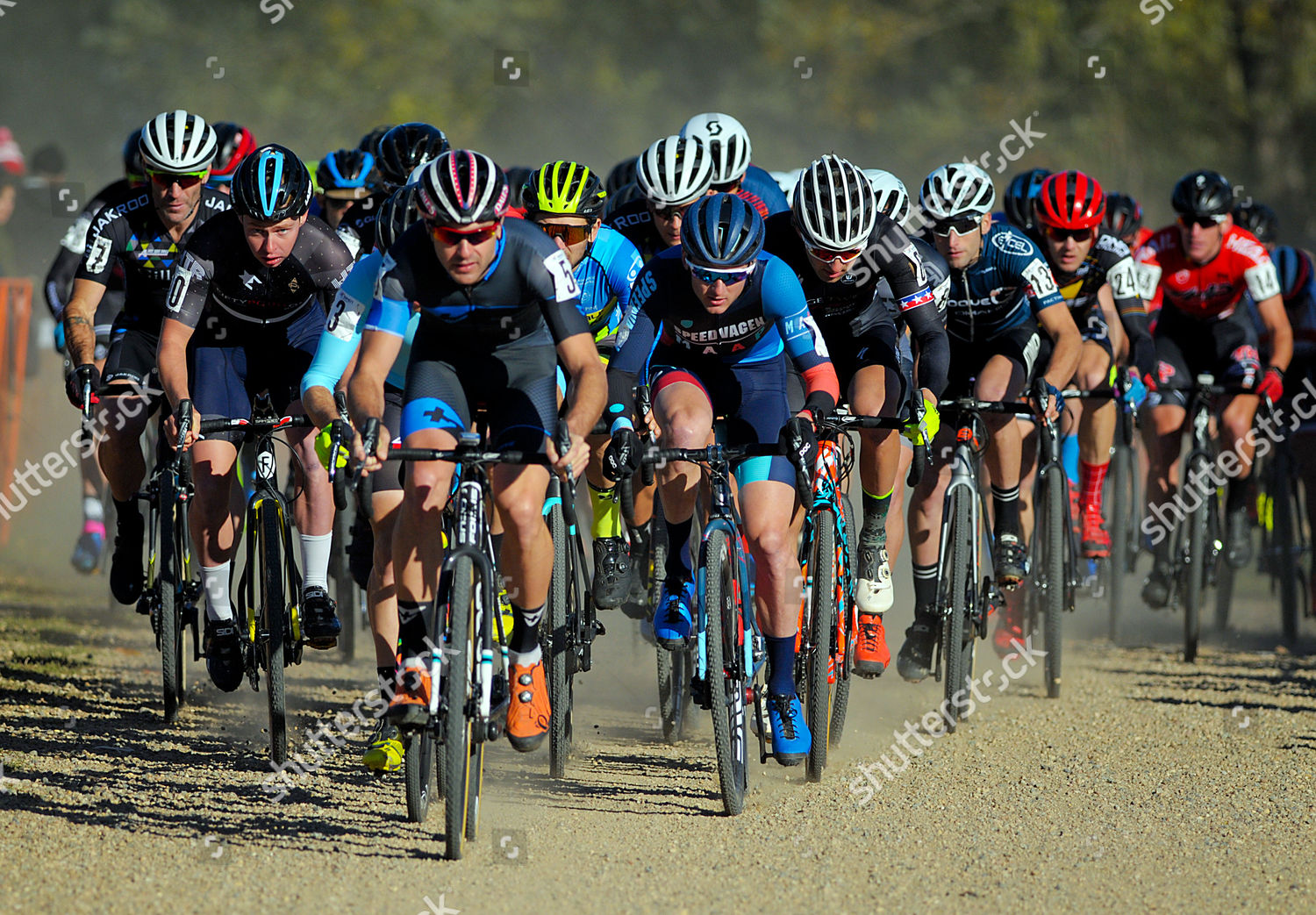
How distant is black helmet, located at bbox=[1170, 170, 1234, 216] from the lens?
891cm

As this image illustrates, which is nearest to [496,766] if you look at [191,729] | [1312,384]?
[191,729]

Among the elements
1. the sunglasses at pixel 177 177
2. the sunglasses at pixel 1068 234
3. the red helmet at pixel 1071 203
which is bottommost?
the sunglasses at pixel 1068 234

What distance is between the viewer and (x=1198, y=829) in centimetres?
528

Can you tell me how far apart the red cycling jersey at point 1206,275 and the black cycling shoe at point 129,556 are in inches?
228

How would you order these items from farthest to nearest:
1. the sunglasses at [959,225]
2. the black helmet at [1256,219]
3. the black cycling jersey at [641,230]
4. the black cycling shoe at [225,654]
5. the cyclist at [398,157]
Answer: the black helmet at [1256,219] < the cyclist at [398,157] < the black cycling jersey at [641,230] < the sunglasses at [959,225] < the black cycling shoe at [225,654]

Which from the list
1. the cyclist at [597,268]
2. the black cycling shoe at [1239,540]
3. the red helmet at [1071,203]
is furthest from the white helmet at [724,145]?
the black cycling shoe at [1239,540]

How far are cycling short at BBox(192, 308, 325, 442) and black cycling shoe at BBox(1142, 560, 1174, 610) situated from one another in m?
5.34

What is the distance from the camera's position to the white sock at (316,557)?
20.1 ft

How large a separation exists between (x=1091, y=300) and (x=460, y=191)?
15.4ft

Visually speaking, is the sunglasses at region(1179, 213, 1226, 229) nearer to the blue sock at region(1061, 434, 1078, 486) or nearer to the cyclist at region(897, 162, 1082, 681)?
the blue sock at region(1061, 434, 1078, 486)

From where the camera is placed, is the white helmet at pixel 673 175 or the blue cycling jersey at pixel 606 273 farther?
the white helmet at pixel 673 175

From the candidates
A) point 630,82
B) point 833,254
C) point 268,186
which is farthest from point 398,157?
point 630,82

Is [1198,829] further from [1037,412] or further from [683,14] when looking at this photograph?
[683,14]

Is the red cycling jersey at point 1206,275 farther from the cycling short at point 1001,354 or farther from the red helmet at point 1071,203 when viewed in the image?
the cycling short at point 1001,354
